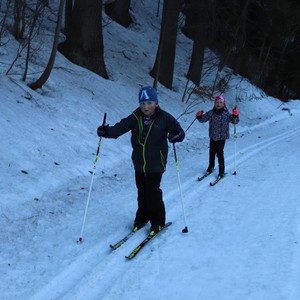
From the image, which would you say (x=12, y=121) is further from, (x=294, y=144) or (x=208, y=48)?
(x=208, y=48)

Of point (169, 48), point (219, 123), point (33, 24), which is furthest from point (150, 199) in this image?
point (169, 48)

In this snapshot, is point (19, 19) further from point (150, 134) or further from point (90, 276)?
point (90, 276)

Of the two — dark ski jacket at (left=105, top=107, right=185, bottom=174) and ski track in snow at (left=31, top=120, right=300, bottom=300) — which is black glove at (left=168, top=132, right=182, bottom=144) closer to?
dark ski jacket at (left=105, top=107, right=185, bottom=174)

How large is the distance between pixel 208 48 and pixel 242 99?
6.18m

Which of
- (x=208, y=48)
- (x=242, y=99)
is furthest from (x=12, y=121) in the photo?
(x=208, y=48)

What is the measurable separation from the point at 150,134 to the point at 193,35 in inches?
817

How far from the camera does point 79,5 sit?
13219 millimetres

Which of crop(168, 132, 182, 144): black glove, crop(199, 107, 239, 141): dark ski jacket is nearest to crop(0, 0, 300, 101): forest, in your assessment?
crop(199, 107, 239, 141): dark ski jacket

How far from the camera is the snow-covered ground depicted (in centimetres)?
432

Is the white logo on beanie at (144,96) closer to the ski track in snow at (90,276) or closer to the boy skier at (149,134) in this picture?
the boy skier at (149,134)

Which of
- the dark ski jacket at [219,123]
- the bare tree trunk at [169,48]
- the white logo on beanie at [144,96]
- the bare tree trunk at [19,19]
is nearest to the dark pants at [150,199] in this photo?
the white logo on beanie at [144,96]

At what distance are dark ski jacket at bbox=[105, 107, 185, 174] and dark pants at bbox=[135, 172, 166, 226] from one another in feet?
0.45

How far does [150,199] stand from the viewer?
5523 mm

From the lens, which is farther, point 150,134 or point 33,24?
point 33,24
